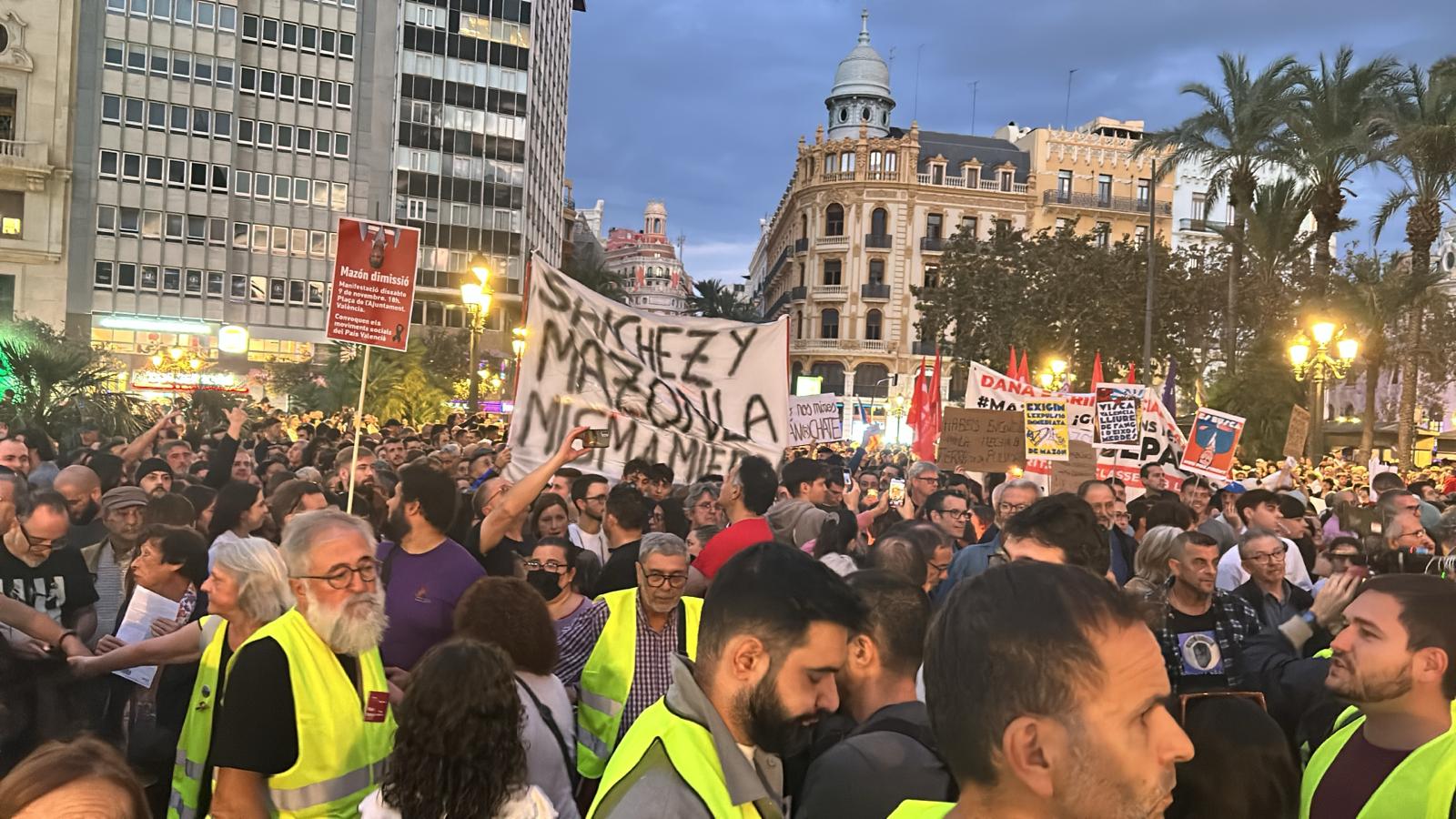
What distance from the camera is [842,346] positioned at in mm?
65812

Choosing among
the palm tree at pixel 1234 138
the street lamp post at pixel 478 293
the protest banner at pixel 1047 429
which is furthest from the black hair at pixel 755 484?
the palm tree at pixel 1234 138

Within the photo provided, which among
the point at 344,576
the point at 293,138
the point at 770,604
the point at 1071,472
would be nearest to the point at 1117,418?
the point at 1071,472

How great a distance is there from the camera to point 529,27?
60625 mm

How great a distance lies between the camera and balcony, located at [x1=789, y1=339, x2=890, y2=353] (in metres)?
65.4

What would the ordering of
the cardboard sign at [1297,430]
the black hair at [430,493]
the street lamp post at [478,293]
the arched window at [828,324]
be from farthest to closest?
the arched window at [828,324]
the street lamp post at [478,293]
the cardboard sign at [1297,430]
the black hair at [430,493]

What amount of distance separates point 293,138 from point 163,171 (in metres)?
6.28

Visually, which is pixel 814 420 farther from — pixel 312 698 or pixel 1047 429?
pixel 312 698

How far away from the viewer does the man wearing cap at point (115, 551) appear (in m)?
5.53

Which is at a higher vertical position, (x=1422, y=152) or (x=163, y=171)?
(x=163, y=171)

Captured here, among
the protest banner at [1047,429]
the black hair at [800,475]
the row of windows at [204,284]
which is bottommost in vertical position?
the black hair at [800,475]

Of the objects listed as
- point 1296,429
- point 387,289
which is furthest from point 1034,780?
point 1296,429

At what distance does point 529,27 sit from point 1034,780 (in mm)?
63842

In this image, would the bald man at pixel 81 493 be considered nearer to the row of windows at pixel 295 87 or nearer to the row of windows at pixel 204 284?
the row of windows at pixel 204 284

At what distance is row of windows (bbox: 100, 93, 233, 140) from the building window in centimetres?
3315
